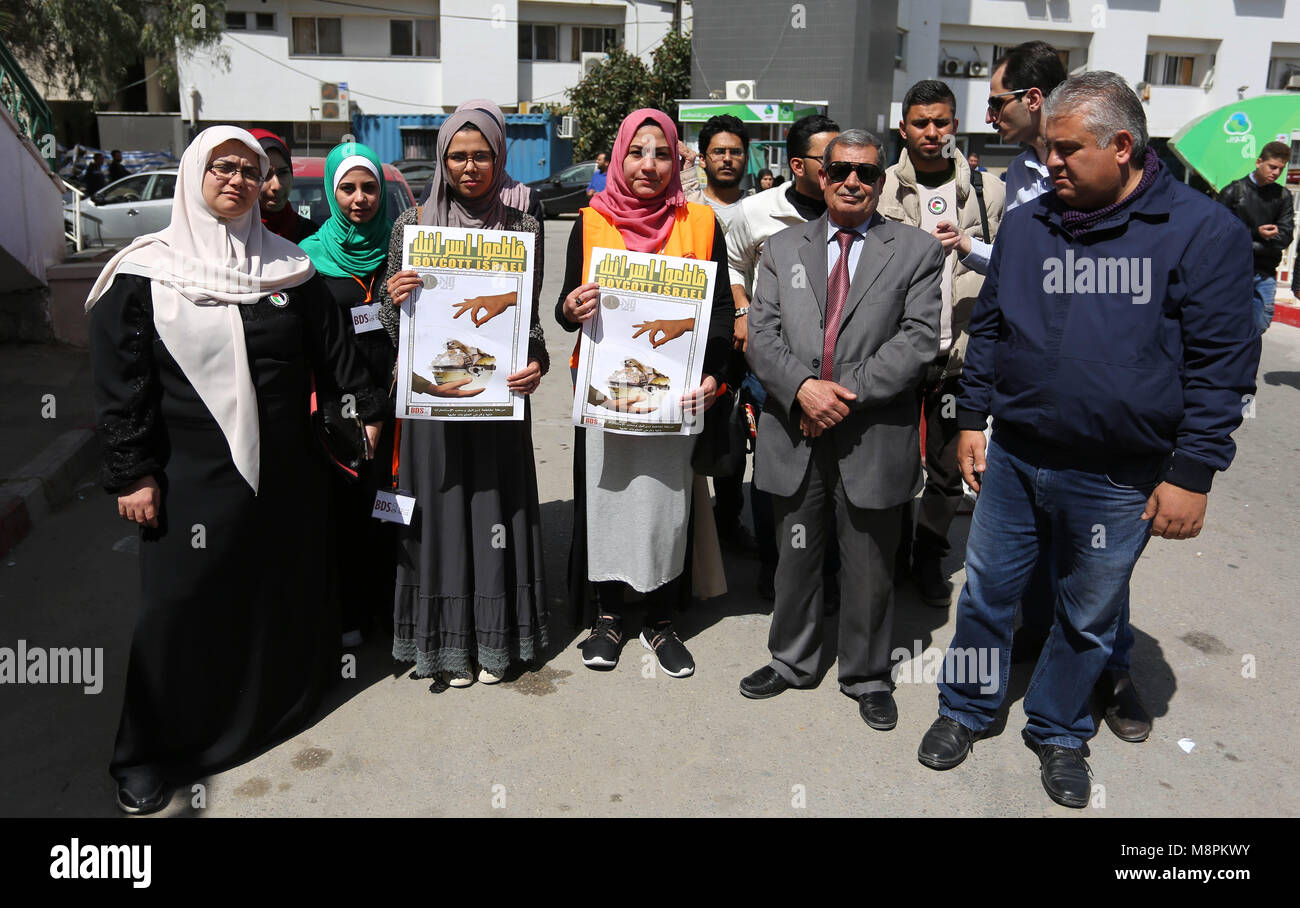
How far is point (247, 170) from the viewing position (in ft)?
10.8

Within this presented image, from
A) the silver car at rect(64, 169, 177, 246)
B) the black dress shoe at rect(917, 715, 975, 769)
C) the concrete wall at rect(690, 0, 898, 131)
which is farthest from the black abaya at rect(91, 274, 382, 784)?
the concrete wall at rect(690, 0, 898, 131)

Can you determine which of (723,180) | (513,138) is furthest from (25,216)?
(513,138)

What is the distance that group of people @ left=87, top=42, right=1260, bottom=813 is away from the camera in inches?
123

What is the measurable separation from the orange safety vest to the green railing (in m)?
7.32

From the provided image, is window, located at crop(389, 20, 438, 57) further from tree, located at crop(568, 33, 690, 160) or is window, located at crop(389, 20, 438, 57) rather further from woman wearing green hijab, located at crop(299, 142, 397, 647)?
woman wearing green hijab, located at crop(299, 142, 397, 647)

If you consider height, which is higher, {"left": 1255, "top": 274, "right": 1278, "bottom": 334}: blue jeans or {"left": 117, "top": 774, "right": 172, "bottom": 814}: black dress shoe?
{"left": 1255, "top": 274, "right": 1278, "bottom": 334}: blue jeans

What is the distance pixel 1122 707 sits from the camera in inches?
152

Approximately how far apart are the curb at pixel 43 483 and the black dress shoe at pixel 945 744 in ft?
15.5

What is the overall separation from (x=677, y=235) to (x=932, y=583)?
2.19 meters

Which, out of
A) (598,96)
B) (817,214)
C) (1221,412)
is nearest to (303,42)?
(598,96)

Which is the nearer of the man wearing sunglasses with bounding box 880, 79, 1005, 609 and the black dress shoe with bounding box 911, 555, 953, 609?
the man wearing sunglasses with bounding box 880, 79, 1005, 609

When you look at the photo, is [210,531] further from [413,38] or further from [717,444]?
[413,38]

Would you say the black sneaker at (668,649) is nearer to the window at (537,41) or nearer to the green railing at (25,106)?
the green railing at (25,106)

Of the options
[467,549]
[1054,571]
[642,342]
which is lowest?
[467,549]
